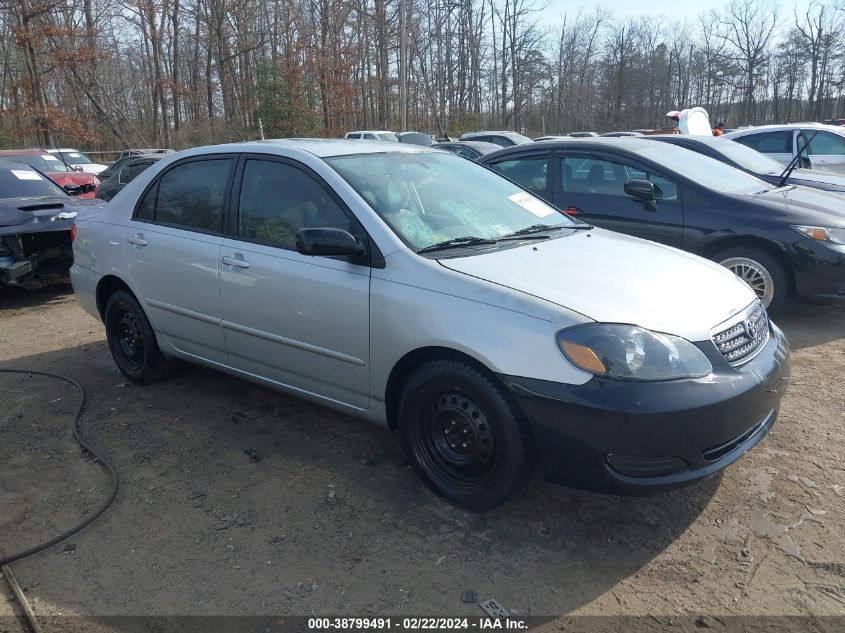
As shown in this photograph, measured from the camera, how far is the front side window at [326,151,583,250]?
11.3 ft

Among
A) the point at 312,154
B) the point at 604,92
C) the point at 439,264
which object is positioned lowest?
the point at 439,264

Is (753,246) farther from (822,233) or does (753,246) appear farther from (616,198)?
(616,198)

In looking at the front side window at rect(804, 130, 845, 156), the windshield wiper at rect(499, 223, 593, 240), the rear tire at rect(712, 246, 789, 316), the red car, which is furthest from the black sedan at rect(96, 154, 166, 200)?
the front side window at rect(804, 130, 845, 156)

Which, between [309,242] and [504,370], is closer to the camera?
[504,370]

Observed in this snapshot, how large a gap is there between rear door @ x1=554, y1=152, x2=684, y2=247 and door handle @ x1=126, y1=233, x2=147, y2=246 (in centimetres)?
394

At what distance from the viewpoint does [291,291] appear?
355 cm

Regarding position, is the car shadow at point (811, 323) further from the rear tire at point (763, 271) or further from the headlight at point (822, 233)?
the headlight at point (822, 233)

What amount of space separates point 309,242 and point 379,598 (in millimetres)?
1609

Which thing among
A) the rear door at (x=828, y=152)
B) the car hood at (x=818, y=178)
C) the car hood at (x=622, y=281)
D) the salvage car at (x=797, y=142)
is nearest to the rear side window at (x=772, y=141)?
the salvage car at (x=797, y=142)

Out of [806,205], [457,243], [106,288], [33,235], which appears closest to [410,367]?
[457,243]

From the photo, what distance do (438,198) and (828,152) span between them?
11.5 m

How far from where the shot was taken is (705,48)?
5178 cm

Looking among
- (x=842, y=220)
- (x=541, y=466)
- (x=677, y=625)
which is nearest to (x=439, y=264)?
(x=541, y=466)

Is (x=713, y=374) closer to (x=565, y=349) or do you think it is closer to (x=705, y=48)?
(x=565, y=349)
